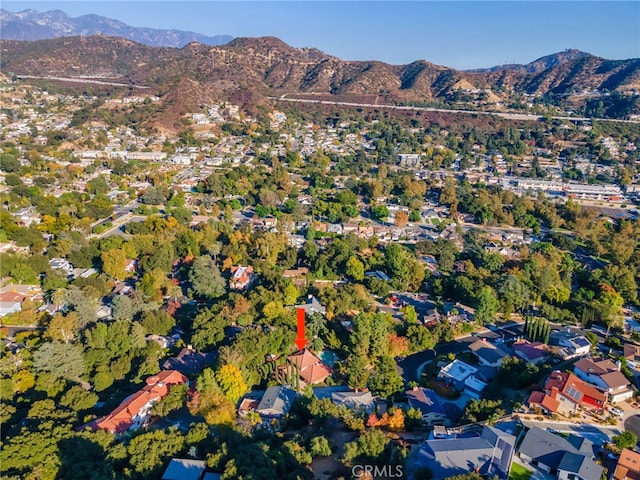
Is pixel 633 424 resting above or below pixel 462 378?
above

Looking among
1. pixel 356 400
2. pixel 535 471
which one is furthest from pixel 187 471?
pixel 535 471

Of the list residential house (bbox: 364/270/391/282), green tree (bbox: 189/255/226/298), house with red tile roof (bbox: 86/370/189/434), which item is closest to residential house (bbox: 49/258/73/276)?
green tree (bbox: 189/255/226/298)

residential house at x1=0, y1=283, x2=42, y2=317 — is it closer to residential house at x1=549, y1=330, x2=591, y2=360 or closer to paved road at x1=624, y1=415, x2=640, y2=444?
residential house at x1=549, y1=330, x2=591, y2=360

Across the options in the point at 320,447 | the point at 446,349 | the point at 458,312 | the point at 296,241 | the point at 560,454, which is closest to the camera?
the point at 560,454

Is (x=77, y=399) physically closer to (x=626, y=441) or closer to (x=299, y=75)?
(x=626, y=441)

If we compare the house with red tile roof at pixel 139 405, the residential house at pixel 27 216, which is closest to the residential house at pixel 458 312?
the house with red tile roof at pixel 139 405

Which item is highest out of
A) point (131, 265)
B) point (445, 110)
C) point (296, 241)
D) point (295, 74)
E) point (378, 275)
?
point (295, 74)

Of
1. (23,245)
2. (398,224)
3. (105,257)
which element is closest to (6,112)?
(23,245)
